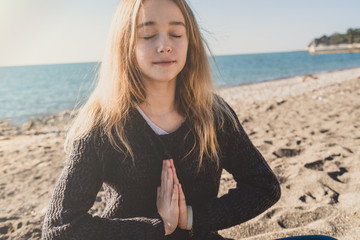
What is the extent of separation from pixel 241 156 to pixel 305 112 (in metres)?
5.56

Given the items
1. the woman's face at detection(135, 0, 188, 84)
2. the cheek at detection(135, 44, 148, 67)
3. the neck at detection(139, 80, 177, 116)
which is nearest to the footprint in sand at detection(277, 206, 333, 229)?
the neck at detection(139, 80, 177, 116)

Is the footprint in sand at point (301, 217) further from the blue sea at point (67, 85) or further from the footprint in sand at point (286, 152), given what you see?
the footprint in sand at point (286, 152)

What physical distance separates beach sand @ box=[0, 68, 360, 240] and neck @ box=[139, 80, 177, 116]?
4.30 ft

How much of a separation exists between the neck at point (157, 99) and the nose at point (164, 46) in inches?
8.6

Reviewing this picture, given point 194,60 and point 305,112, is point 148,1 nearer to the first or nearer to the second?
point 194,60

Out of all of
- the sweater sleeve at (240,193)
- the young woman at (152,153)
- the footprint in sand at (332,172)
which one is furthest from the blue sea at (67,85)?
the footprint in sand at (332,172)

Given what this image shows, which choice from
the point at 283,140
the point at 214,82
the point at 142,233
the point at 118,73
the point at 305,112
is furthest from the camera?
the point at 305,112

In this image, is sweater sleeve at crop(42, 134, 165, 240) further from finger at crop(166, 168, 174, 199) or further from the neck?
the neck

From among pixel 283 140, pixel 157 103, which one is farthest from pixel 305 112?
pixel 157 103

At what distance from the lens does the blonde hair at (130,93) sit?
4.81 feet

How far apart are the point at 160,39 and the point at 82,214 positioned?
0.92 metres

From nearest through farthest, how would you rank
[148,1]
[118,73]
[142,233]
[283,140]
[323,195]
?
[142,233] < [148,1] < [118,73] < [323,195] < [283,140]

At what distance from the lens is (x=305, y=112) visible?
6559 mm

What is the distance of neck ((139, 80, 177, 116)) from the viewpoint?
5.32ft
